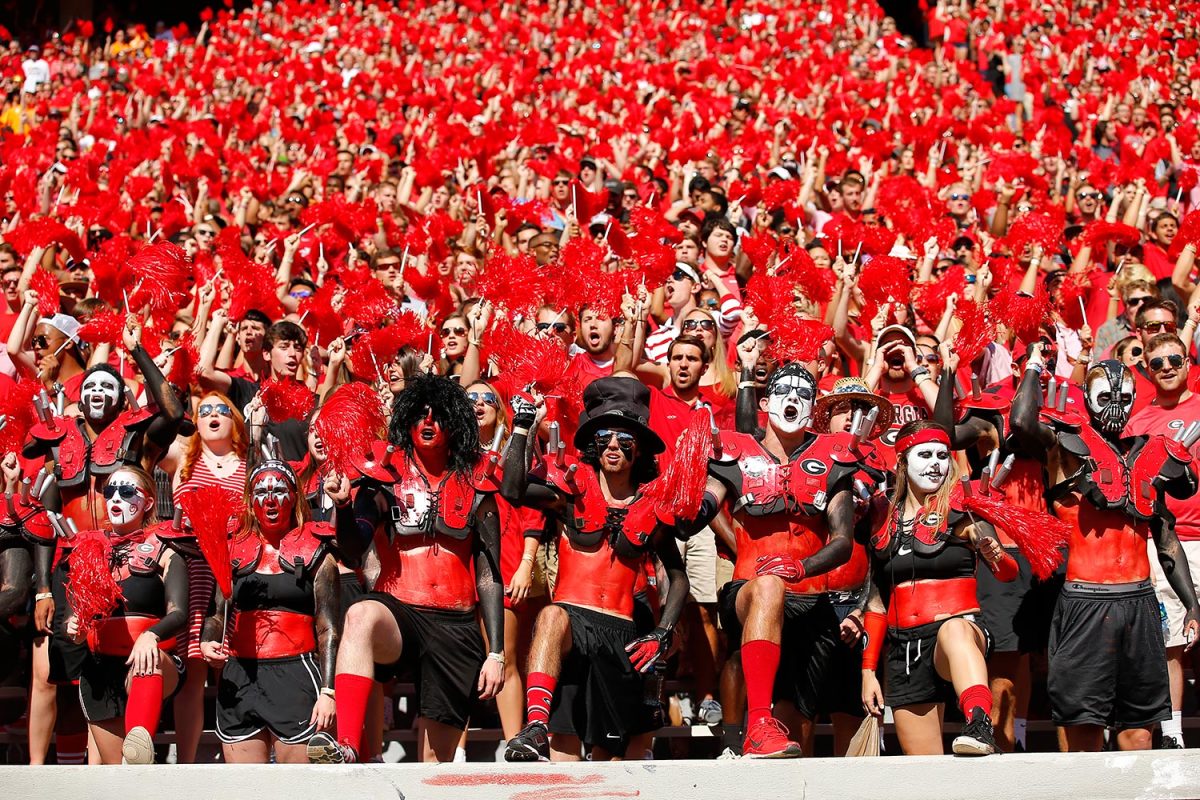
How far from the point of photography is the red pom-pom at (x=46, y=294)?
9.12 metres

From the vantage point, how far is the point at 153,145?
15.4 meters

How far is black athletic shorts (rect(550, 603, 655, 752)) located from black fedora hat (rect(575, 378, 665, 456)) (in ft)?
2.53

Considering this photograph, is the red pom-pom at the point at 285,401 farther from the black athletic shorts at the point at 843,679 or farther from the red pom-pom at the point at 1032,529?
the red pom-pom at the point at 1032,529

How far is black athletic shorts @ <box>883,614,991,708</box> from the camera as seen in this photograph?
267 inches

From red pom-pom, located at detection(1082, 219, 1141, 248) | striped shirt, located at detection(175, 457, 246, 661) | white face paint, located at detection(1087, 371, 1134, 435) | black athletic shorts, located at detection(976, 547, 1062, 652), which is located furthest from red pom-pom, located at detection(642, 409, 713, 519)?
red pom-pom, located at detection(1082, 219, 1141, 248)

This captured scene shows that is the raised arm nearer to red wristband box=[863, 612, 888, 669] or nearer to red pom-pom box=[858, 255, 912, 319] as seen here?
red wristband box=[863, 612, 888, 669]

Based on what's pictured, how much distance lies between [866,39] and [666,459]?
15.3 metres

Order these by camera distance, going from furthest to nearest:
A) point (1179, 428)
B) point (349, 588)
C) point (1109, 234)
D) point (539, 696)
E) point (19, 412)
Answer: point (1109, 234) < point (19, 412) < point (1179, 428) < point (349, 588) < point (539, 696)

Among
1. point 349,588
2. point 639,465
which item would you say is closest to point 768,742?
point 639,465

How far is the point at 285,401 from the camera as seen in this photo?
8547mm

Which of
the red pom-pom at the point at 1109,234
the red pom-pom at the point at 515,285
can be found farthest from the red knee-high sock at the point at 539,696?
the red pom-pom at the point at 1109,234

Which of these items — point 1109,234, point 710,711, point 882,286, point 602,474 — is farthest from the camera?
point 1109,234

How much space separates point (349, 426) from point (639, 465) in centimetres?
131

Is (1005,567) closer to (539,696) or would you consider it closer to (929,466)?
(929,466)
